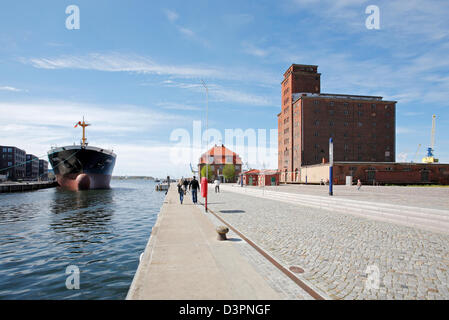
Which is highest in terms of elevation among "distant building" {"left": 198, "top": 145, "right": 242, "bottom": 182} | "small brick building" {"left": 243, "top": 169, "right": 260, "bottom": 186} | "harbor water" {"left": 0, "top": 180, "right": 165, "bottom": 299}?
"distant building" {"left": 198, "top": 145, "right": 242, "bottom": 182}

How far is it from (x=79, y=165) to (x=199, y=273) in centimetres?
5856

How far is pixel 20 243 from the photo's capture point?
11.4 m

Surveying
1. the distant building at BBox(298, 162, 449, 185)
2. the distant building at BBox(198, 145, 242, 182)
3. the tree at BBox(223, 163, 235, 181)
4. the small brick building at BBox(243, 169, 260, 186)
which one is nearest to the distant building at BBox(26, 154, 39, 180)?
the distant building at BBox(198, 145, 242, 182)

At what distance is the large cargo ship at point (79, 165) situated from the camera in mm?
53969

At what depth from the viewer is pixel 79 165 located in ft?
181

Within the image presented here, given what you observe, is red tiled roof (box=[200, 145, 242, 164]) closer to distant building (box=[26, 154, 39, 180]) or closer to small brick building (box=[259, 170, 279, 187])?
small brick building (box=[259, 170, 279, 187])

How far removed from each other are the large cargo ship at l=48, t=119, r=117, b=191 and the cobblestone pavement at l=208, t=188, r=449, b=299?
52651mm

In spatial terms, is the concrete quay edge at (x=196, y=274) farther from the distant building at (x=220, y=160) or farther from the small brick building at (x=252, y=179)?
the distant building at (x=220, y=160)

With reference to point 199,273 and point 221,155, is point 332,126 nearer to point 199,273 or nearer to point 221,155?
point 221,155

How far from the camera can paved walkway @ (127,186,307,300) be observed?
14.5 ft

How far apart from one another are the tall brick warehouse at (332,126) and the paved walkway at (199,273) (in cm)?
6528
